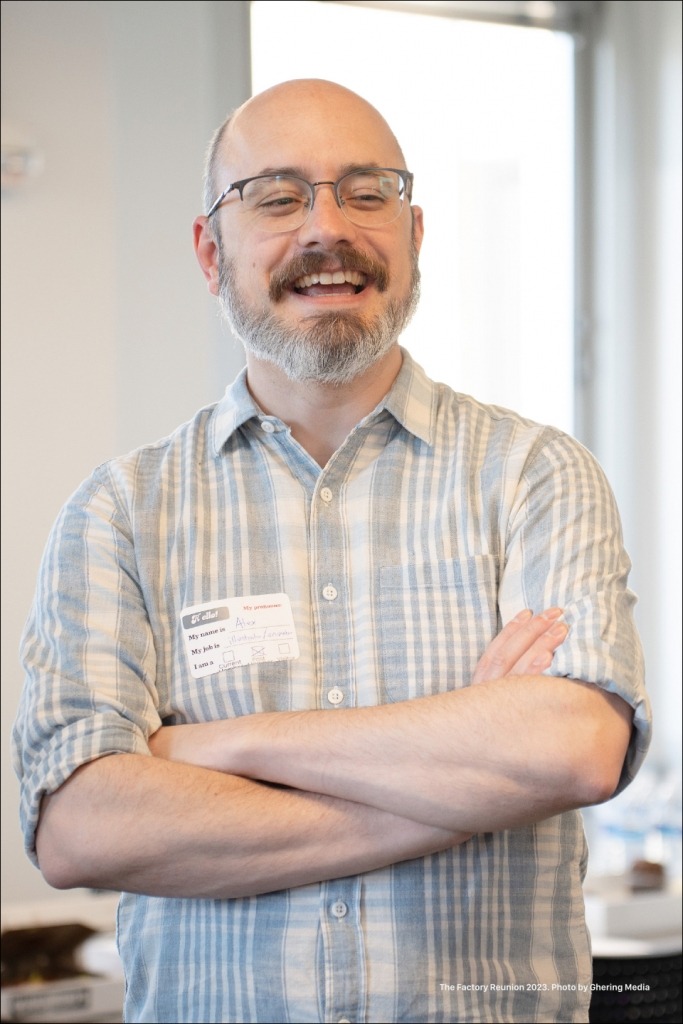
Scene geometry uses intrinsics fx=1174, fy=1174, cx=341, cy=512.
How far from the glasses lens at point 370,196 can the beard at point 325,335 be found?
2.8 inches

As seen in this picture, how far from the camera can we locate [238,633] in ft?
5.37

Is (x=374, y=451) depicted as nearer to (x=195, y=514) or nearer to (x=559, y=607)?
(x=195, y=514)

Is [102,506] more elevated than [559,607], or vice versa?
[102,506]

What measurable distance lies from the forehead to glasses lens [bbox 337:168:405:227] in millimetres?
18

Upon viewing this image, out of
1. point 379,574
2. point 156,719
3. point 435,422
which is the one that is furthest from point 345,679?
point 435,422

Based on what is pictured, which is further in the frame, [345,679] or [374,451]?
[374,451]

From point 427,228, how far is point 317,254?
6.86 ft

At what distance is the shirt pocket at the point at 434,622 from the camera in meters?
1.61

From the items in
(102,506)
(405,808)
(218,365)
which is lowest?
(405,808)

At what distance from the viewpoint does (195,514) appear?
1.74 m

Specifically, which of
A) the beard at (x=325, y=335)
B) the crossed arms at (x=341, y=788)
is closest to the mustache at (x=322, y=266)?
the beard at (x=325, y=335)

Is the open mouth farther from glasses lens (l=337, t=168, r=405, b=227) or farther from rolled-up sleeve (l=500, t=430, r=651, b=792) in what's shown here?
rolled-up sleeve (l=500, t=430, r=651, b=792)

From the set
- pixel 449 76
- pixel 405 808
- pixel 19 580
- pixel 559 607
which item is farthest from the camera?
pixel 449 76

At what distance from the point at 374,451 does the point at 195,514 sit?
0.29 meters
